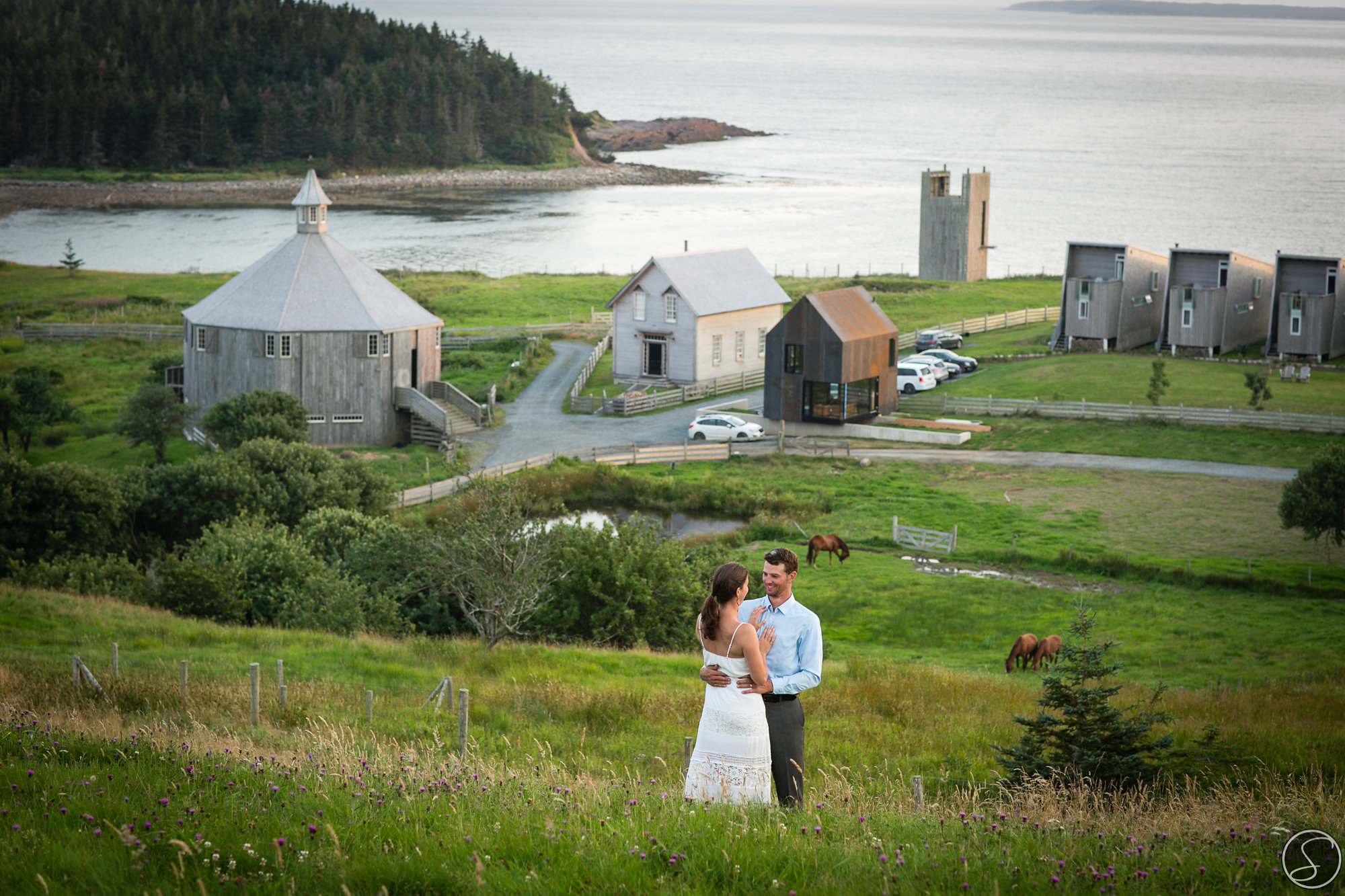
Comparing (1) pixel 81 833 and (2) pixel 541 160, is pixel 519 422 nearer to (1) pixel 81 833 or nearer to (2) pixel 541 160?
(1) pixel 81 833

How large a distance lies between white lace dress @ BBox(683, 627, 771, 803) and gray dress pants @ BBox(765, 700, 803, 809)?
15.3 inches

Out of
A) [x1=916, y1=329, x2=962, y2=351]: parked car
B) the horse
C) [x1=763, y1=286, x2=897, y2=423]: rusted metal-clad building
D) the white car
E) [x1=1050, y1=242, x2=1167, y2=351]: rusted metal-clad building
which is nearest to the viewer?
the horse

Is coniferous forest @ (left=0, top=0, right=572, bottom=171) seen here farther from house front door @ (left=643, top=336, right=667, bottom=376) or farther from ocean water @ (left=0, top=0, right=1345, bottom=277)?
house front door @ (left=643, top=336, right=667, bottom=376)

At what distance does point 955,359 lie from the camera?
54344 mm

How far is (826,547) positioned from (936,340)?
3091 cm

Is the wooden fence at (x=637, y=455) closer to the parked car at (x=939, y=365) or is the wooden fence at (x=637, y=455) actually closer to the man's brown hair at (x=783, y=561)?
the parked car at (x=939, y=365)

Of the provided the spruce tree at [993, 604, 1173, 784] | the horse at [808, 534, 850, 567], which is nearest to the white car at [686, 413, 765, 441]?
the horse at [808, 534, 850, 567]

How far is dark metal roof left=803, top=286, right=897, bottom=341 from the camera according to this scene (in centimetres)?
4453

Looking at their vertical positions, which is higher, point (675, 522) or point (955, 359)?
point (955, 359)

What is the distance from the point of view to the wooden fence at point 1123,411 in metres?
41.7

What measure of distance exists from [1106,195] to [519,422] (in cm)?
11196

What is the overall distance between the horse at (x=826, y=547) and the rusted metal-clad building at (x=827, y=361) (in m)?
14.2

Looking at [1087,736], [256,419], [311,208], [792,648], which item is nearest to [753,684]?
[792,648]

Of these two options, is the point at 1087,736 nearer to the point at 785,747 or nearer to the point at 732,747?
the point at 785,747
